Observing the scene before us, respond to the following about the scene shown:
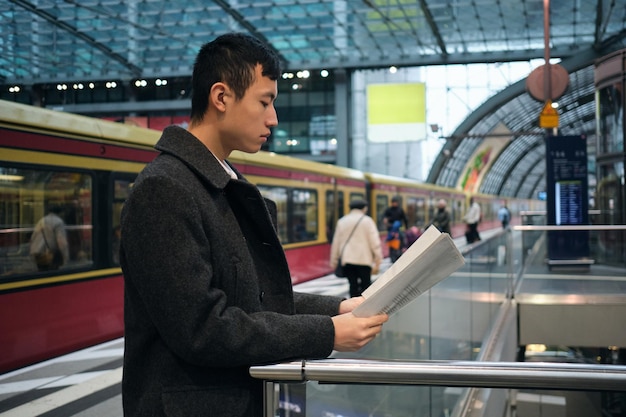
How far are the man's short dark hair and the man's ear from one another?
15 millimetres

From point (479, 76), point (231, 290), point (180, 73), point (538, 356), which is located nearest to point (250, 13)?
point (180, 73)

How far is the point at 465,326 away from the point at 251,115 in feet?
16.8

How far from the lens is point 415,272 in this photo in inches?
68.6

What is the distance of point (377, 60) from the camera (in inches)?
1538

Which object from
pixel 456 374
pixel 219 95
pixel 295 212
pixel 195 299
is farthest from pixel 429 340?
pixel 295 212

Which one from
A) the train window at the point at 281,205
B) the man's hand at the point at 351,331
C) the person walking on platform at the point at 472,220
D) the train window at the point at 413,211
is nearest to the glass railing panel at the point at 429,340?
the man's hand at the point at 351,331

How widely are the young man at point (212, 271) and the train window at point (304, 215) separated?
41.8 ft

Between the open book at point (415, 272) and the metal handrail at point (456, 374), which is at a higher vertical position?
the open book at point (415, 272)

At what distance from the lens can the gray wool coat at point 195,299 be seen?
1.62 meters

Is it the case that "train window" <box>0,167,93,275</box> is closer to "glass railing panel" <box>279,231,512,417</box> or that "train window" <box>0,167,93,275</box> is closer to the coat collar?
"glass railing panel" <box>279,231,512,417</box>

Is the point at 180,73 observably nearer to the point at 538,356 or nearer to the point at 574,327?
the point at 538,356

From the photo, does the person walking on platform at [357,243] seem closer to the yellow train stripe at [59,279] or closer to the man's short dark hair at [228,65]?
the yellow train stripe at [59,279]

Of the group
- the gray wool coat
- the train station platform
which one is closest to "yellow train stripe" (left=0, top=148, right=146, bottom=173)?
the train station platform

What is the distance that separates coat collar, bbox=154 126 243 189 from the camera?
1782 millimetres
